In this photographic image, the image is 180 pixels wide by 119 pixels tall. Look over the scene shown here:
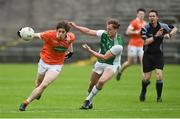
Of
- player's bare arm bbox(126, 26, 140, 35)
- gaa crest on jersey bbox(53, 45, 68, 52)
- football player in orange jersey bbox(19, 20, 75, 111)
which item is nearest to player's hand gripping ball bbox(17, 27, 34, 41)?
football player in orange jersey bbox(19, 20, 75, 111)

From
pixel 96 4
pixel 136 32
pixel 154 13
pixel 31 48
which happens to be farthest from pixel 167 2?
pixel 154 13

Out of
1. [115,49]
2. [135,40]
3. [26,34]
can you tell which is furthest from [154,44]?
[135,40]

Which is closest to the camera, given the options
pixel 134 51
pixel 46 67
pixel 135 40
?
pixel 46 67

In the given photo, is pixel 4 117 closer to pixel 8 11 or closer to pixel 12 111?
pixel 12 111

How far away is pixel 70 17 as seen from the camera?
48562 mm

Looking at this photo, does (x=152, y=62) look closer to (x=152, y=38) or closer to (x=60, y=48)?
(x=152, y=38)

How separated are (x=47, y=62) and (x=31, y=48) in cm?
2721

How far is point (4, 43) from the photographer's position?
47.8 m

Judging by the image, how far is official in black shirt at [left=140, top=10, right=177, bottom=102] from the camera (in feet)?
65.4

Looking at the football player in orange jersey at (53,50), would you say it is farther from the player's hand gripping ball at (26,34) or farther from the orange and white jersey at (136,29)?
the orange and white jersey at (136,29)

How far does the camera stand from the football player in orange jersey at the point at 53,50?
1722cm

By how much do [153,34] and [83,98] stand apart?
260 centimetres

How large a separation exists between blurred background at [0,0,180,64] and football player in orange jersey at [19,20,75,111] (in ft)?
79.2

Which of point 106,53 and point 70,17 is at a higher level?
point 106,53
